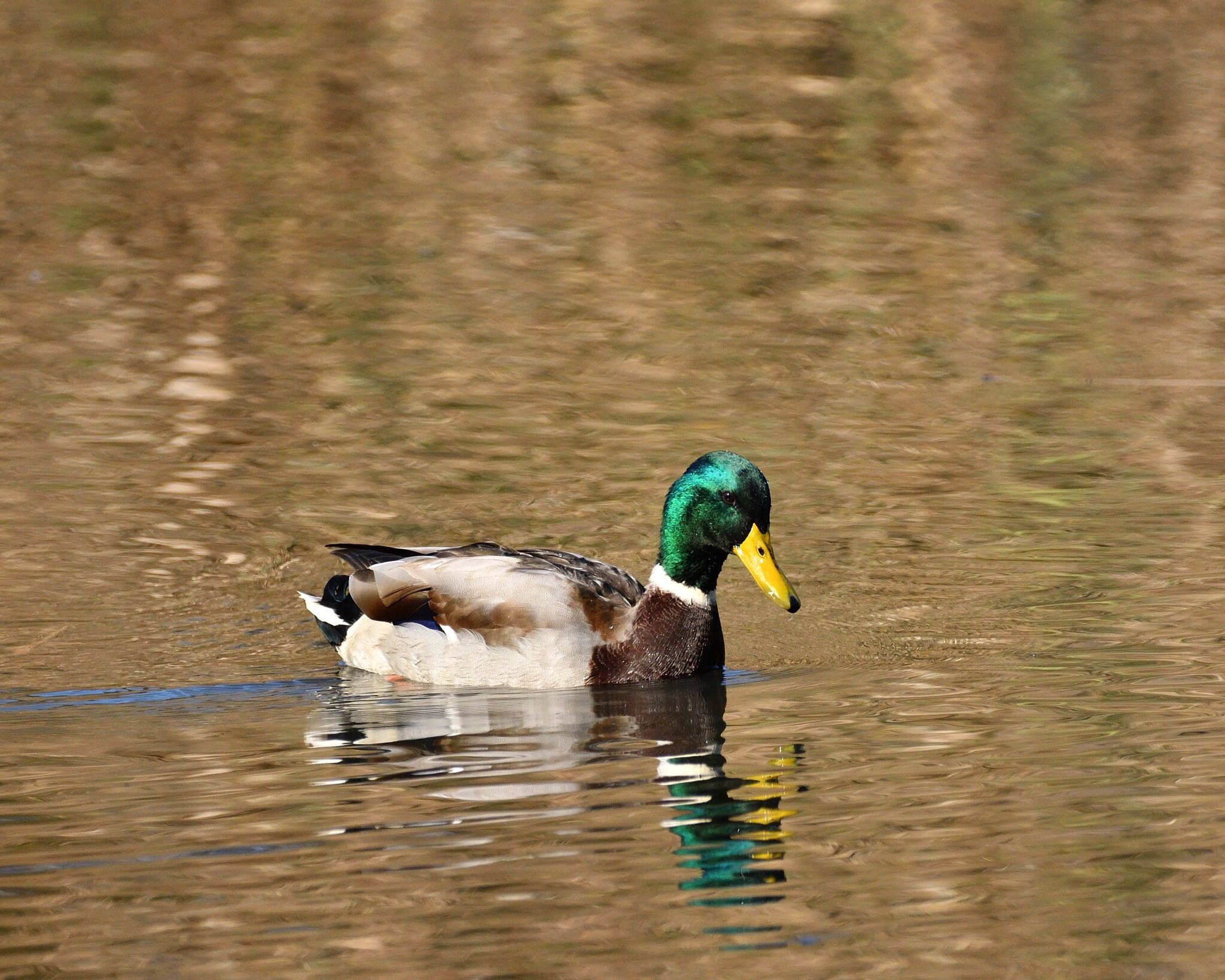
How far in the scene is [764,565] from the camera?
943 centimetres

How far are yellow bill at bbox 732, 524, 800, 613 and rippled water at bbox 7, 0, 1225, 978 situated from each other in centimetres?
39

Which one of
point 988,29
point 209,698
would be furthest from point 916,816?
point 988,29

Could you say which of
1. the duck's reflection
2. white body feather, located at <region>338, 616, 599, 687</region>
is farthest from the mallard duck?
the duck's reflection

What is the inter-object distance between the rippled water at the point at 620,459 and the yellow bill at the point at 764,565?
0.39m

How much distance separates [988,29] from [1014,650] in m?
14.8

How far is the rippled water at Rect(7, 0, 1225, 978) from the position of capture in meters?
6.32

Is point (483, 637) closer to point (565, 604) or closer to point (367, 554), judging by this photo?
point (565, 604)

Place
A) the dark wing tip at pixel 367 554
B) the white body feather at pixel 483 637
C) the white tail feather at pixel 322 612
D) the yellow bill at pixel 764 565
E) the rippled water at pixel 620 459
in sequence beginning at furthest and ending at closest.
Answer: the white tail feather at pixel 322 612, the dark wing tip at pixel 367 554, the white body feather at pixel 483 637, the yellow bill at pixel 764 565, the rippled water at pixel 620 459

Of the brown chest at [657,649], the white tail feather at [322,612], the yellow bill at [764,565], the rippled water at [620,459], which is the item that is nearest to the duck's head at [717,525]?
the yellow bill at [764,565]

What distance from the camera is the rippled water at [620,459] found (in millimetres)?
6316

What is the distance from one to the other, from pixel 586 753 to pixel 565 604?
1521 millimetres

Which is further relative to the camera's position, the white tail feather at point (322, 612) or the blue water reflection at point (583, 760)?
the white tail feather at point (322, 612)

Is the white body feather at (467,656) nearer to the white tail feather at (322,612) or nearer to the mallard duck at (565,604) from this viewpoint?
the mallard duck at (565,604)

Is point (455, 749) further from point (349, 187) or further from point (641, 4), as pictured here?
point (641, 4)
